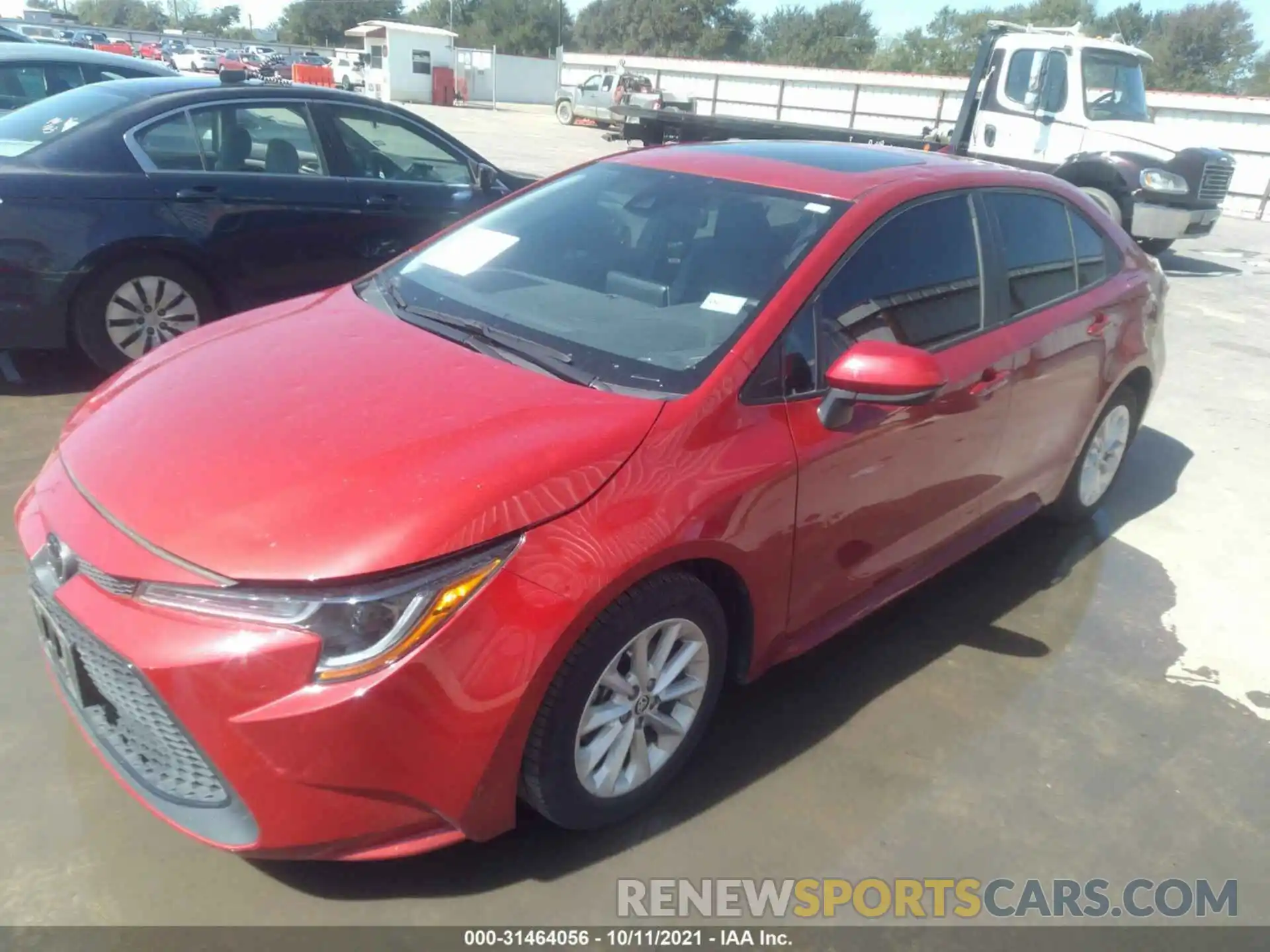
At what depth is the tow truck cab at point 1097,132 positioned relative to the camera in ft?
36.4

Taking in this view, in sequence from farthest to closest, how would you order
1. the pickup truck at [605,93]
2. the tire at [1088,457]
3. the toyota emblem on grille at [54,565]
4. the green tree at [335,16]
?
the green tree at [335,16], the pickup truck at [605,93], the tire at [1088,457], the toyota emblem on grille at [54,565]

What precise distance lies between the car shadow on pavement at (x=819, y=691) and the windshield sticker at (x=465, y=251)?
1654 millimetres

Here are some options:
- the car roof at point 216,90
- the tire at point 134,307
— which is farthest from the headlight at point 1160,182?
the tire at point 134,307

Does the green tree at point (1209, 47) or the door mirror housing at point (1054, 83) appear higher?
the green tree at point (1209, 47)

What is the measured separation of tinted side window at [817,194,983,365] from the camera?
2818 mm

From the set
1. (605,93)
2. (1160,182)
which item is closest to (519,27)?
(605,93)

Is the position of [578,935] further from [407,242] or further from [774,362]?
[407,242]

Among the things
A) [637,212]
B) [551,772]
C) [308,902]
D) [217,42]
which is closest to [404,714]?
[551,772]

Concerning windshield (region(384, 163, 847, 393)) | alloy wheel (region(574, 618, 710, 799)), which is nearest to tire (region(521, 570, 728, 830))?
alloy wheel (region(574, 618, 710, 799))

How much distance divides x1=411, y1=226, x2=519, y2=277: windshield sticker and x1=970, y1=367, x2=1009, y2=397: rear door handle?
161cm

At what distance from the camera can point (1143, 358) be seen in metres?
4.39

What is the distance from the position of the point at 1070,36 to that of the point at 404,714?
40.8 ft

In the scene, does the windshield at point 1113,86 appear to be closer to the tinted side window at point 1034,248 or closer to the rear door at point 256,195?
the tinted side window at point 1034,248

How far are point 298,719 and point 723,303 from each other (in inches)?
62.2
